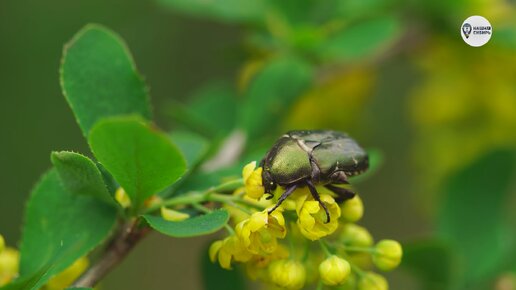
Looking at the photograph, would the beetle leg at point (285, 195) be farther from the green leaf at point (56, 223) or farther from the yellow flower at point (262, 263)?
the green leaf at point (56, 223)

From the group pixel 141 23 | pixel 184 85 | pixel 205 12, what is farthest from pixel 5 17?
pixel 205 12

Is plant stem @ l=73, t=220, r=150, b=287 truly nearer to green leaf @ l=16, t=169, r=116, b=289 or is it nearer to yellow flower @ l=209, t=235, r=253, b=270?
green leaf @ l=16, t=169, r=116, b=289

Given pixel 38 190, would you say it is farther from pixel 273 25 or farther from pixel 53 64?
pixel 53 64

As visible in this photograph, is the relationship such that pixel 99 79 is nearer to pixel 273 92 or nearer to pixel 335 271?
pixel 335 271

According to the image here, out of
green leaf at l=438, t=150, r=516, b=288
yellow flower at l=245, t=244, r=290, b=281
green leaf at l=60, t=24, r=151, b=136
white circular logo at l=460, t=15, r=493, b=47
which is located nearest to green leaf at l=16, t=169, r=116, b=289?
green leaf at l=60, t=24, r=151, b=136

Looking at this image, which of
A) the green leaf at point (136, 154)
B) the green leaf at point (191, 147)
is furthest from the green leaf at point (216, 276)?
the green leaf at point (136, 154)

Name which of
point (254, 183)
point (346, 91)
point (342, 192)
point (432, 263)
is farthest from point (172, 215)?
point (346, 91)

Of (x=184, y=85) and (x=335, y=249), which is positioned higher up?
(x=335, y=249)
